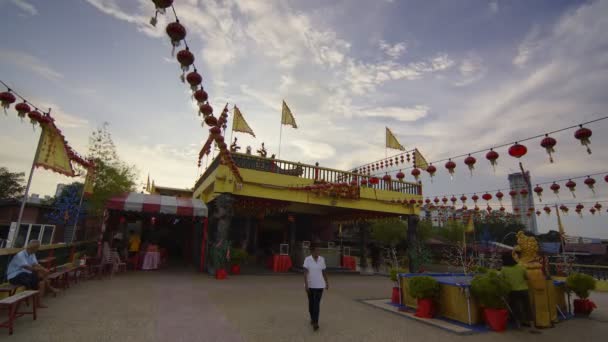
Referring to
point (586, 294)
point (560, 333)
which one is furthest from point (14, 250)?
point (586, 294)

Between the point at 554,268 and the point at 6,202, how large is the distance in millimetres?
32040

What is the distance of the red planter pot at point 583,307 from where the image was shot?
688cm

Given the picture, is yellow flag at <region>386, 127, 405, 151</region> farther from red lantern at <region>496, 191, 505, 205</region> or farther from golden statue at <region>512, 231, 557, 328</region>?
golden statue at <region>512, 231, 557, 328</region>

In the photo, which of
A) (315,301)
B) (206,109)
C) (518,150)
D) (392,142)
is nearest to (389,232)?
(392,142)

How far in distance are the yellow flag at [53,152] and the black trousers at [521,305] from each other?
37.7ft

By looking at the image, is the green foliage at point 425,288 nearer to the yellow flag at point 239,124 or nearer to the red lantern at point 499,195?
the red lantern at point 499,195

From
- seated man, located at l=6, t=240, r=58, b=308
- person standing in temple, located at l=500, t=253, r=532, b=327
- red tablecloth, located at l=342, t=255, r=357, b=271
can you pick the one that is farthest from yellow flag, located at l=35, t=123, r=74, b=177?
red tablecloth, located at l=342, t=255, r=357, b=271

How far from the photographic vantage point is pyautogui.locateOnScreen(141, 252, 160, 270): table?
12.1m

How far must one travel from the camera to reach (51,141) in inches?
327

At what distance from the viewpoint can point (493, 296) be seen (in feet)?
17.7

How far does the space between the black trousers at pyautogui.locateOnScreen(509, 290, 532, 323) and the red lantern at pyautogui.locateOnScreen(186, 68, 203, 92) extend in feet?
23.5

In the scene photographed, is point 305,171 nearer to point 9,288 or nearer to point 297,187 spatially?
point 297,187

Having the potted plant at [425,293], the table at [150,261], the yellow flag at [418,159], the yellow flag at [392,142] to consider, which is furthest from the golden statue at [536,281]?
the table at [150,261]

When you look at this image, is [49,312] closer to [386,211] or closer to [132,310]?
[132,310]
